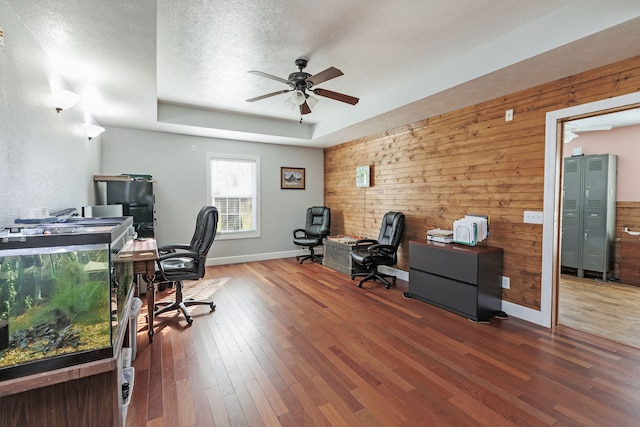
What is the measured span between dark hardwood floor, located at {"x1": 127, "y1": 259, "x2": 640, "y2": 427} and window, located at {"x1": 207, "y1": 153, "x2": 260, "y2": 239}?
8.50 feet

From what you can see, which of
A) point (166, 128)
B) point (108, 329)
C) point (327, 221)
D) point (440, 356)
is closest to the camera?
point (108, 329)

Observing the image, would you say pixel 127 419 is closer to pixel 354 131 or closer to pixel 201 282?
pixel 201 282

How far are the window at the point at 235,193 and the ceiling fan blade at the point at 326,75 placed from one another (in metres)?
3.31

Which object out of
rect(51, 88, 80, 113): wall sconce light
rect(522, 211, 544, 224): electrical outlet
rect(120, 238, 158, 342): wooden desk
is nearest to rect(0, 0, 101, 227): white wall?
rect(51, 88, 80, 113): wall sconce light

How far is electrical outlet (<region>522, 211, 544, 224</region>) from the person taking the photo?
2980 millimetres

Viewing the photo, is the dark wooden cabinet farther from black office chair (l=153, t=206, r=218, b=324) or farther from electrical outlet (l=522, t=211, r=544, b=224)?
black office chair (l=153, t=206, r=218, b=324)

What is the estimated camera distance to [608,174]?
181 inches

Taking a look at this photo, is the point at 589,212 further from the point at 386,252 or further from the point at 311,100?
the point at 311,100

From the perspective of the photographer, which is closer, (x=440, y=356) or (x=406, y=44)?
(x=440, y=356)

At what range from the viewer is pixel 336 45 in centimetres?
278

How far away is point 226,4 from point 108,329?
88.1 inches

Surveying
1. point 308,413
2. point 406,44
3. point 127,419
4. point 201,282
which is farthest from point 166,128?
point 308,413

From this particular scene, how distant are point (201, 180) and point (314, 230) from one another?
2.40 meters

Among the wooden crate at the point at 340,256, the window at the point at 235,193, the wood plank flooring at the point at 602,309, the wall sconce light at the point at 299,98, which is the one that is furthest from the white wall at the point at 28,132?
the wood plank flooring at the point at 602,309
